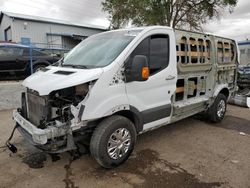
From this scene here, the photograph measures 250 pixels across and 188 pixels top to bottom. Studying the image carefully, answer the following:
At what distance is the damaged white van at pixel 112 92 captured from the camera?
3158 mm

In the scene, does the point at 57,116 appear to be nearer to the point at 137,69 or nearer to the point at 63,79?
the point at 63,79

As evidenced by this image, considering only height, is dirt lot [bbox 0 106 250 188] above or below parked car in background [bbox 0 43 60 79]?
below

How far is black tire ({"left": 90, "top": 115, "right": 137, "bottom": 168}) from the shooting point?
329 cm

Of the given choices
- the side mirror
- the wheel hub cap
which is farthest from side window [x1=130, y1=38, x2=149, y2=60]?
the wheel hub cap

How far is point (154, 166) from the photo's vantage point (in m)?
3.70

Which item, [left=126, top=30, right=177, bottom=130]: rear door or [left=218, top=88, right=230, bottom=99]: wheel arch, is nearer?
[left=126, top=30, right=177, bottom=130]: rear door

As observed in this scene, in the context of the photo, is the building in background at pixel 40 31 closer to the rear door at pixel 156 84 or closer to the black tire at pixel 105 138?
the rear door at pixel 156 84

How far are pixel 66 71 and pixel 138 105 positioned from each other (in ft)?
4.20

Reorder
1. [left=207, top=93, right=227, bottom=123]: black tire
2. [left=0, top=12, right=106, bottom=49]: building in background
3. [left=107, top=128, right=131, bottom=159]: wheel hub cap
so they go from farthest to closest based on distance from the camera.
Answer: [left=0, top=12, right=106, bottom=49]: building in background, [left=207, top=93, right=227, bottom=123]: black tire, [left=107, top=128, right=131, bottom=159]: wheel hub cap

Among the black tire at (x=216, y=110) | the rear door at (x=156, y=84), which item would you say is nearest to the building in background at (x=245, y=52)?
the black tire at (x=216, y=110)

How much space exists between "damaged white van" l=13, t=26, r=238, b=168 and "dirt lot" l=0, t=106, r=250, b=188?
335 millimetres

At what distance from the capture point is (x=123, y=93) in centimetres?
350

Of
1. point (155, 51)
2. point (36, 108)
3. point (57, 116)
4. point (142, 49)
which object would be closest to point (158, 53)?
point (155, 51)

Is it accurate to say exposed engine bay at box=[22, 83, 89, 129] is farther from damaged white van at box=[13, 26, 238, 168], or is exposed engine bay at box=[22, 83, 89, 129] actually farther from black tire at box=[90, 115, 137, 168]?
black tire at box=[90, 115, 137, 168]
